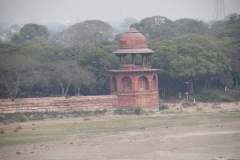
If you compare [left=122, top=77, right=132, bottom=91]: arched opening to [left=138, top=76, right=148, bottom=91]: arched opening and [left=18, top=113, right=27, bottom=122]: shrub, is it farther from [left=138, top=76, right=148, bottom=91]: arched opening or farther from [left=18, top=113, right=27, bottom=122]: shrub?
[left=18, top=113, right=27, bottom=122]: shrub

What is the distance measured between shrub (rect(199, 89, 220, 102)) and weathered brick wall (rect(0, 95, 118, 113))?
7382 millimetres

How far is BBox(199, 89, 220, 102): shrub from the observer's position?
1833 inches

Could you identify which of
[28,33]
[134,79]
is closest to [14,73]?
[134,79]

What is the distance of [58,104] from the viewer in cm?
4138

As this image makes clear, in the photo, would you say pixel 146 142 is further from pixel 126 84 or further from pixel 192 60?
pixel 192 60

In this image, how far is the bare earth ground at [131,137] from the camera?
27203 millimetres

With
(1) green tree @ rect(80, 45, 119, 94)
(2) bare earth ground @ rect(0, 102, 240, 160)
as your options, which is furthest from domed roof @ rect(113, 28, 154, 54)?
(2) bare earth ground @ rect(0, 102, 240, 160)

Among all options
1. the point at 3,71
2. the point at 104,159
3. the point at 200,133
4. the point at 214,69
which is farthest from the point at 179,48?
the point at 104,159

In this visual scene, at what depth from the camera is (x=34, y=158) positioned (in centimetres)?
2694

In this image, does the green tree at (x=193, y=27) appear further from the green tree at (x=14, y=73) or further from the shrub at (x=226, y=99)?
the green tree at (x=14, y=73)

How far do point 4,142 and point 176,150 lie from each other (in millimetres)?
8943

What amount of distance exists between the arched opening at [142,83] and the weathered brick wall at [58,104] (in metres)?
2.26

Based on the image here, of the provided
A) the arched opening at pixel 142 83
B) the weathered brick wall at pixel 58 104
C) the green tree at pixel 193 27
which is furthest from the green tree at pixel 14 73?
the green tree at pixel 193 27

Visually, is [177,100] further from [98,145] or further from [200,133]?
[98,145]
